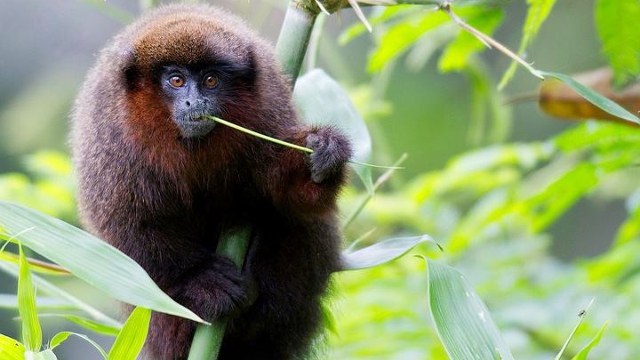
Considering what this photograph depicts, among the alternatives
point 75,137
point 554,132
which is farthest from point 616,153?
point 554,132

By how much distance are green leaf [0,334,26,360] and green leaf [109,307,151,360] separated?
0.47 ft

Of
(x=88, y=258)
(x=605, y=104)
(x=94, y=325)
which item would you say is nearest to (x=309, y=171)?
(x=94, y=325)

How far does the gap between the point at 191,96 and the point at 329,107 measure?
1.21 ft

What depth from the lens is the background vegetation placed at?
2371mm

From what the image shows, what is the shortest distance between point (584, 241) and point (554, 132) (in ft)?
4.38

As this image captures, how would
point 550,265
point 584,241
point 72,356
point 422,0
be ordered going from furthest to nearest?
point 584,241 → point 72,356 → point 550,265 → point 422,0

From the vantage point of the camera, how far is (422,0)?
188 centimetres

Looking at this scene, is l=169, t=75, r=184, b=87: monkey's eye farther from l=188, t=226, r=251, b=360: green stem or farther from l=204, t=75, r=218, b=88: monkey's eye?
l=188, t=226, r=251, b=360: green stem

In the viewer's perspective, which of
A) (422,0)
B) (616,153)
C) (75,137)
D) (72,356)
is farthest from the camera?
(72,356)

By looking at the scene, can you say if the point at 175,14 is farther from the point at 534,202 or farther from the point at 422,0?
the point at 534,202

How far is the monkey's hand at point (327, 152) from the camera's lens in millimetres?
2104

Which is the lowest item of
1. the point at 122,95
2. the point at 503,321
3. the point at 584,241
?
the point at 503,321

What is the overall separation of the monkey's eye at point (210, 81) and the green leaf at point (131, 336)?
102cm

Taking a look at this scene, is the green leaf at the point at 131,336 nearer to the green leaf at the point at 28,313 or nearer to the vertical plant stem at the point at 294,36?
the green leaf at the point at 28,313
